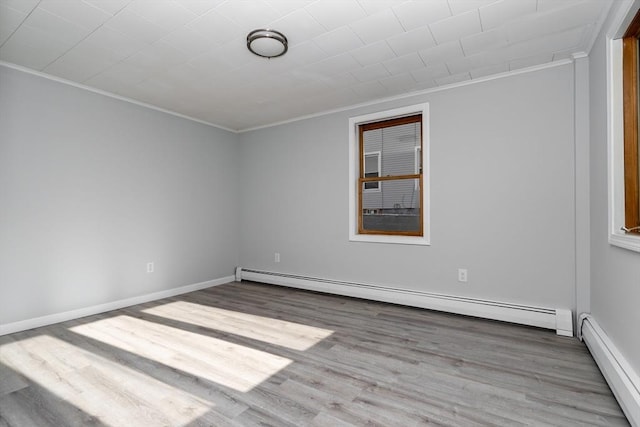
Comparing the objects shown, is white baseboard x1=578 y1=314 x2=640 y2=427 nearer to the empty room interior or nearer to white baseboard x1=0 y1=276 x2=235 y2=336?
the empty room interior

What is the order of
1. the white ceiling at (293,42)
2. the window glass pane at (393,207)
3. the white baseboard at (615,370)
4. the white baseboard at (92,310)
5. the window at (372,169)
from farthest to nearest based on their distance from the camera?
the window at (372,169), the window glass pane at (393,207), the white baseboard at (92,310), the white ceiling at (293,42), the white baseboard at (615,370)

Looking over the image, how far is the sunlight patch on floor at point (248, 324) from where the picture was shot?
2617 mm


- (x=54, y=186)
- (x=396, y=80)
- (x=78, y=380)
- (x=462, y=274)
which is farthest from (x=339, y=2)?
(x=54, y=186)

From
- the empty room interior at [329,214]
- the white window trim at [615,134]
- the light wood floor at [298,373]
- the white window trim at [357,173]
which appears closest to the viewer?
the light wood floor at [298,373]

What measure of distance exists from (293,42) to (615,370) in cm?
298

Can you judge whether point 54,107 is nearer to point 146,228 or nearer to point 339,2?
point 146,228

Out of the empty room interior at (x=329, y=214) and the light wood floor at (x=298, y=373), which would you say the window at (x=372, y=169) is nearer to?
the empty room interior at (x=329, y=214)

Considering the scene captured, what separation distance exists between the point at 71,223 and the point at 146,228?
2.55 feet

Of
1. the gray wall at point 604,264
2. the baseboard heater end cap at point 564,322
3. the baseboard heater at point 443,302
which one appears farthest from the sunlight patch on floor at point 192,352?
the baseboard heater end cap at point 564,322

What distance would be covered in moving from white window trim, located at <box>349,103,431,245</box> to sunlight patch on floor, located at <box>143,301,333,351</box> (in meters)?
1.39

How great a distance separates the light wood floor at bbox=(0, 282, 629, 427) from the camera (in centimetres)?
164

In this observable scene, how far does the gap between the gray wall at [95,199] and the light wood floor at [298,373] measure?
0.51 meters

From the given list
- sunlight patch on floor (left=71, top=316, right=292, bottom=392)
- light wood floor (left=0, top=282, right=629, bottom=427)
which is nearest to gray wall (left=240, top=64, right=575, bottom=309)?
light wood floor (left=0, top=282, right=629, bottom=427)

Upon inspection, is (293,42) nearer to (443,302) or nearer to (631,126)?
(631,126)
